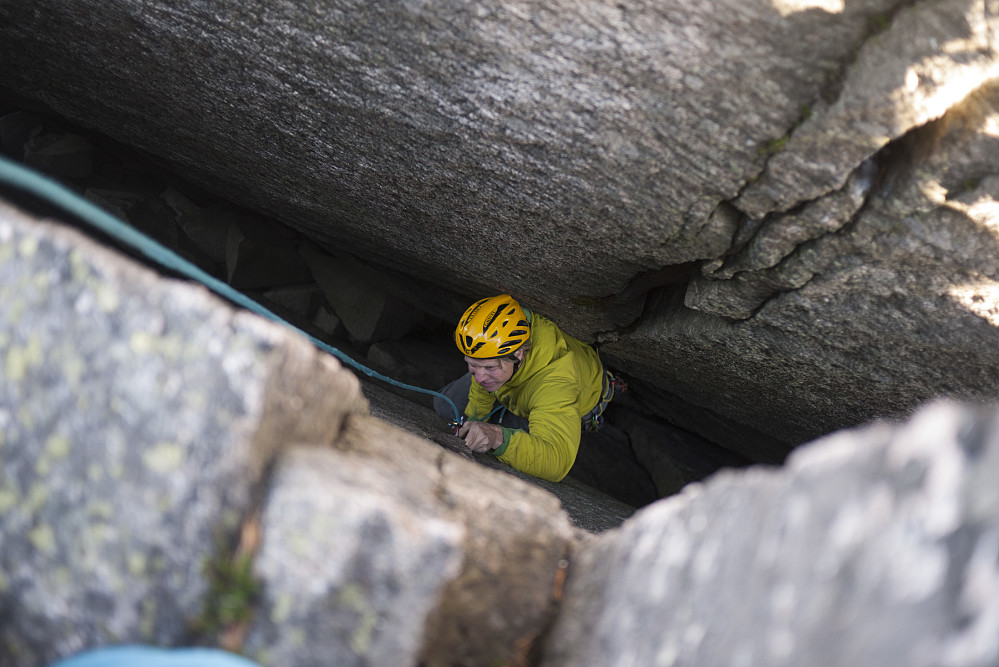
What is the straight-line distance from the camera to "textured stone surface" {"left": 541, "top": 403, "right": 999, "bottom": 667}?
4.11 ft

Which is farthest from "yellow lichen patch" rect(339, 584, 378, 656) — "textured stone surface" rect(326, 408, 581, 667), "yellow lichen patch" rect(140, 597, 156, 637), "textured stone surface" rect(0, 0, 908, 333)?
"textured stone surface" rect(0, 0, 908, 333)

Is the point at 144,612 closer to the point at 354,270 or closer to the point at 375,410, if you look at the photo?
the point at 375,410

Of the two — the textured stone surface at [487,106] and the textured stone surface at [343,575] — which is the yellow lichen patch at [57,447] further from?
the textured stone surface at [487,106]

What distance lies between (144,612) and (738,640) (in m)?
1.47

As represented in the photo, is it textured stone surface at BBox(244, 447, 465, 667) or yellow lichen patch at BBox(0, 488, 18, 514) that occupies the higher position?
textured stone surface at BBox(244, 447, 465, 667)

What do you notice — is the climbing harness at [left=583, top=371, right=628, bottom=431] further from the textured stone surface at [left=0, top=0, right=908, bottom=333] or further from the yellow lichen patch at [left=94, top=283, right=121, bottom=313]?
the yellow lichen patch at [left=94, top=283, right=121, bottom=313]

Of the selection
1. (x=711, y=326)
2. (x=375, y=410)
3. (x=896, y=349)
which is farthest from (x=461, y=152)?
(x=896, y=349)

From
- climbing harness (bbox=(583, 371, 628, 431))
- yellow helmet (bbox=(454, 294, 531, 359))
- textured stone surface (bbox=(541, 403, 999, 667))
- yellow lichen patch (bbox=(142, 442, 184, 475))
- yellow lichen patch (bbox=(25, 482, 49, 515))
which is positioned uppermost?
textured stone surface (bbox=(541, 403, 999, 667))

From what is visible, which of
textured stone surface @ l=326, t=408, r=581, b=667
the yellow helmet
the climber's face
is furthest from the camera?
the climber's face

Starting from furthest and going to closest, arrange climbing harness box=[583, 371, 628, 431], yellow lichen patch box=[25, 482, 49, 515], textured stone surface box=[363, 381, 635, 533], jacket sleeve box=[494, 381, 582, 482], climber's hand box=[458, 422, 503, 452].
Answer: climbing harness box=[583, 371, 628, 431] < jacket sleeve box=[494, 381, 582, 482] < climber's hand box=[458, 422, 503, 452] < textured stone surface box=[363, 381, 635, 533] < yellow lichen patch box=[25, 482, 49, 515]

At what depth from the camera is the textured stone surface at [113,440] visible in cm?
173

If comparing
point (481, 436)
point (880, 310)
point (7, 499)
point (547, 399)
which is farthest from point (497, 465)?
point (7, 499)

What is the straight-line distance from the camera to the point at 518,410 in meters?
5.08

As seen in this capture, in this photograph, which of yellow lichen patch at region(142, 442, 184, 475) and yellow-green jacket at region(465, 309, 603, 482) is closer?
yellow lichen patch at region(142, 442, 184, 475)
